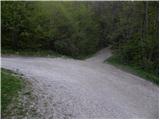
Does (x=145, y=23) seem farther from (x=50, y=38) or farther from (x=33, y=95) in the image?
(x=33, y=95)

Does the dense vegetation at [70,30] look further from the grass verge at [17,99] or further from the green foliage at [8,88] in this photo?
the grass verge at [17,99]

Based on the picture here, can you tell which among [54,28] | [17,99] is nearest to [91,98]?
[17,99]

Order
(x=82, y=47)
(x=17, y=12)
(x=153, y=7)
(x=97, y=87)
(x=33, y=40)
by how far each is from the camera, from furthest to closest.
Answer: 1. (x=82, y=47)
2. (x=33, y=40)
3. (x=17, y=12)
4. (x=153, y=7)
5. (x=97, y=87)

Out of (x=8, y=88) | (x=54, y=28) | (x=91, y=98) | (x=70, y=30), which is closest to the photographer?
(x=8, y=88)

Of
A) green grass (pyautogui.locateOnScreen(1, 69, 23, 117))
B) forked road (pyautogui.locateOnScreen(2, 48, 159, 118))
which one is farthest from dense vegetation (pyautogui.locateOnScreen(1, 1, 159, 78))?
green grass (pyautogui.locateOnScreen(1, 69, 23, 117))

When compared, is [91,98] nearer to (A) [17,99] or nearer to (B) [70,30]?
(A) [17,99]

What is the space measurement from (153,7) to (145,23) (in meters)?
1.74

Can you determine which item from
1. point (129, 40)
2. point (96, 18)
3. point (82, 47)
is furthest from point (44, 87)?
point (96, 18)

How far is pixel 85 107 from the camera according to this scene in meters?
9.24

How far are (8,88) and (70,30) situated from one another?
73.2ft

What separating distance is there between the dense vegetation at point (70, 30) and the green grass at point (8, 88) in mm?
11914

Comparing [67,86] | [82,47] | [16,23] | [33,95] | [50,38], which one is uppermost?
[33,95]

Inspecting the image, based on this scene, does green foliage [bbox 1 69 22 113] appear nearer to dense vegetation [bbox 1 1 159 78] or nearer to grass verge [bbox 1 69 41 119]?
grass verge [bbox 1 69 41 119]

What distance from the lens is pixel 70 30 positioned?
3089 cm
